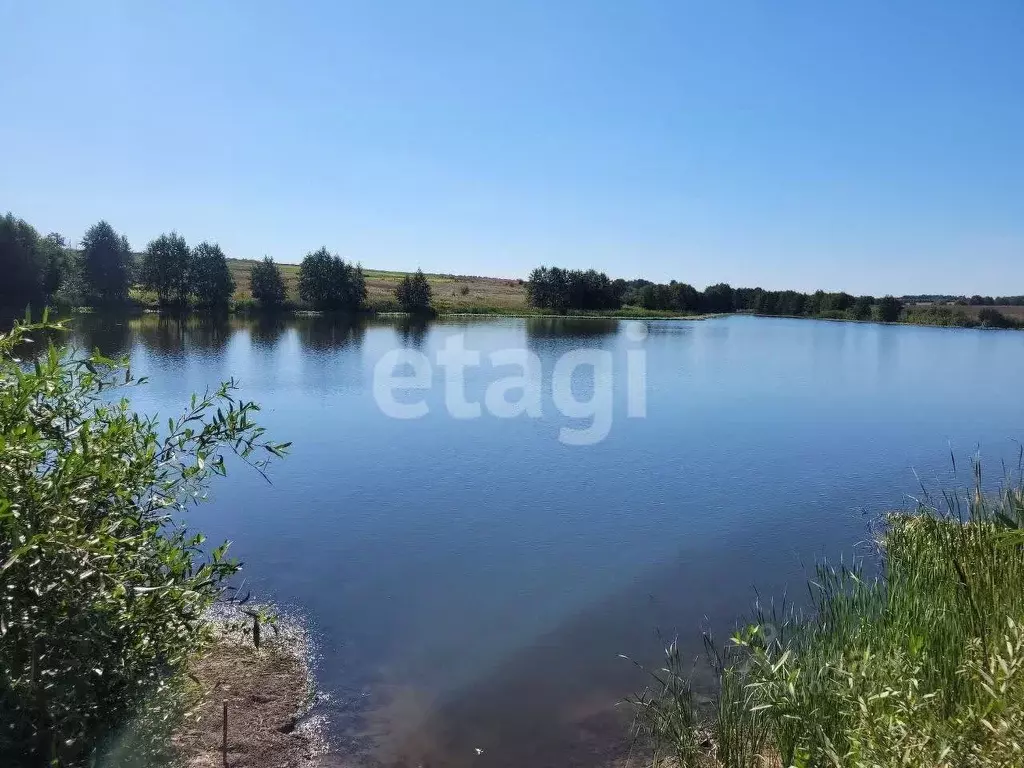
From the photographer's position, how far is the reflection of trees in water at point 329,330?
5103 centimetres

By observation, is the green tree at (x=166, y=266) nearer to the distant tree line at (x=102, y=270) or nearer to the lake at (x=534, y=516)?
the distant tree line at (x=102, y=270)

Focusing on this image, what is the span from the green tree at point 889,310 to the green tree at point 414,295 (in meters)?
84.1

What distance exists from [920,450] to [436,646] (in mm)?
19283

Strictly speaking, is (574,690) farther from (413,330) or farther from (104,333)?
(413,330)

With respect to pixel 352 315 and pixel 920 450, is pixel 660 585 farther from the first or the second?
pixel 352 315

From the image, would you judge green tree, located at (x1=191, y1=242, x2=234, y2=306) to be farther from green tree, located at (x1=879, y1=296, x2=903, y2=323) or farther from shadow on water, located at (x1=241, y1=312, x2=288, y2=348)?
green tree, located at (x1=879, y1=296, x2=903, y2=323)

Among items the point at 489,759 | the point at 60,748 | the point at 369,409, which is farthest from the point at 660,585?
the point at 369,409

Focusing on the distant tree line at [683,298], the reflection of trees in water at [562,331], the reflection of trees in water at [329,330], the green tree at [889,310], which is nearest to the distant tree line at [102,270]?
the reflection of trees in water at [329,330]

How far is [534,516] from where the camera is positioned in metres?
15.1

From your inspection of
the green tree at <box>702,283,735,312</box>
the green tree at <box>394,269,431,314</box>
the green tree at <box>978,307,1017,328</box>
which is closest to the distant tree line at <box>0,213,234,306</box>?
the green tree at <box>394,269,431,314</box>

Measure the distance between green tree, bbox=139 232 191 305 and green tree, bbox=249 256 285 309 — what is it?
798 cm

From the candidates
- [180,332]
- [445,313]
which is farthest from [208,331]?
[445,313]

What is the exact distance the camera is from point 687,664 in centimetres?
915

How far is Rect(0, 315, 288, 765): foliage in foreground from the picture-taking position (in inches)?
140
